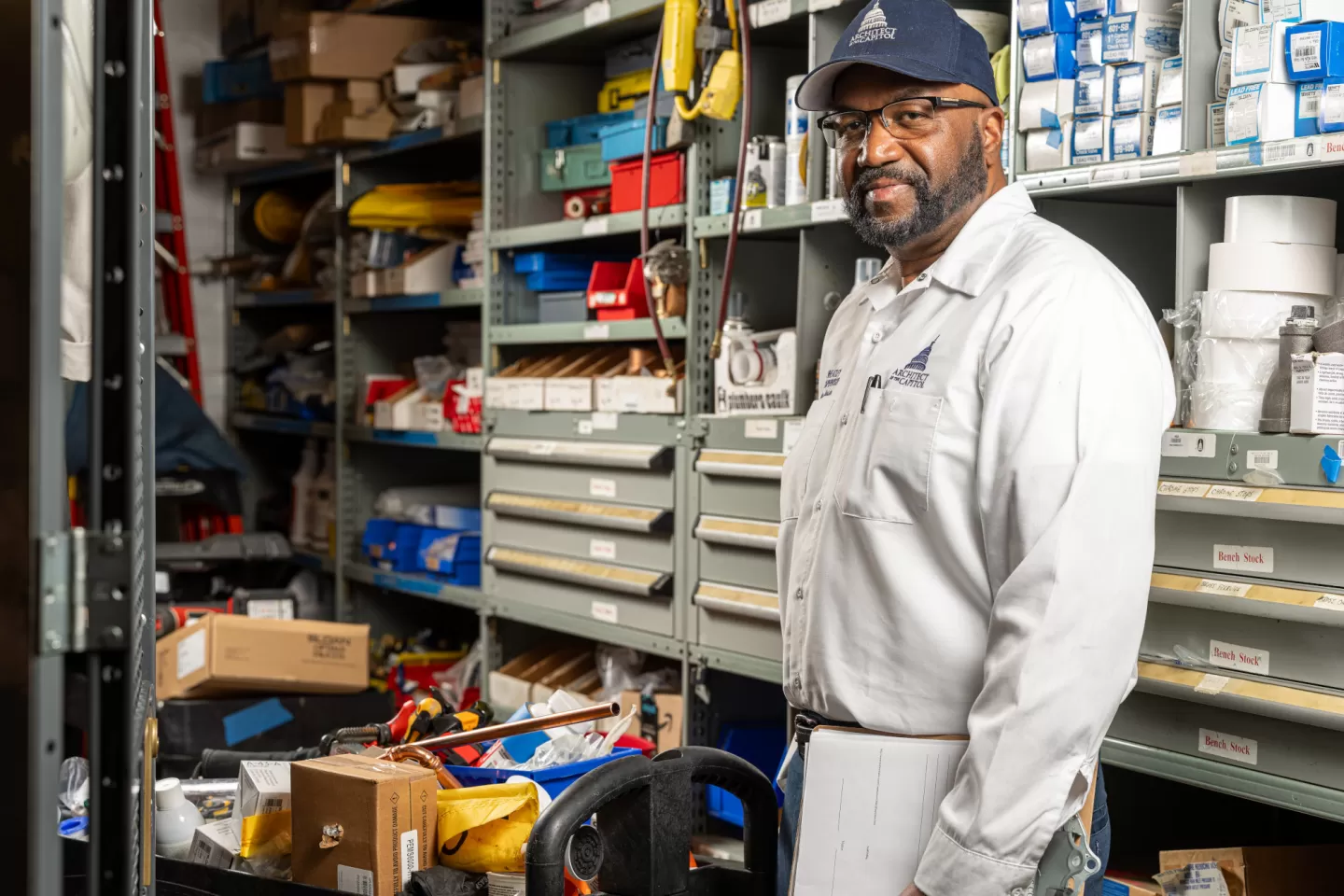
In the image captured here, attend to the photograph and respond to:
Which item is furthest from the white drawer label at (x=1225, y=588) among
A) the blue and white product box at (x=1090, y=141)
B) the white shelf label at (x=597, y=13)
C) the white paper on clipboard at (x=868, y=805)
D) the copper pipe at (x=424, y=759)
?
the white shelf label at (x=597, y=13)

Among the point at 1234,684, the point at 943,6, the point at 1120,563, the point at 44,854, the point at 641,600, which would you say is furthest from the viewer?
the point at 641,600

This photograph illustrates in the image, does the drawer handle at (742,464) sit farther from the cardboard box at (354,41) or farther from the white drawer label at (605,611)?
the cardboard box at (354,41)

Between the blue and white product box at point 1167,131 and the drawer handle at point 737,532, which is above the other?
the blue and white product box at point 1167,131

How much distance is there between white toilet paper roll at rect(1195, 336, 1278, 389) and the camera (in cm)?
227

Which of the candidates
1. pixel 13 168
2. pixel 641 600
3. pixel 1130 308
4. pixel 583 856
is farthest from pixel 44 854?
pixel 641 600

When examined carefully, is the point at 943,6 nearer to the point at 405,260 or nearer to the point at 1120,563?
the point at 1120,563

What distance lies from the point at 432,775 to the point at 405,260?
3023 millimetres

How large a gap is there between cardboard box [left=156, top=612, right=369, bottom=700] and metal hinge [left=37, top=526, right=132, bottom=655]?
9.15 feet

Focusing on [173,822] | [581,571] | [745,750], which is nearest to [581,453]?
[581,571]

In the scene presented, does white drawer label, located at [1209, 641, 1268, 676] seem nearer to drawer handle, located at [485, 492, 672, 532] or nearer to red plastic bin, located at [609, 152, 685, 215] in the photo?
drawer handle, located at [485, 492, 672, 532]

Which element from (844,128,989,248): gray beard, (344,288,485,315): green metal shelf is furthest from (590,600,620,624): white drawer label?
(844,128,989,248): gray beard

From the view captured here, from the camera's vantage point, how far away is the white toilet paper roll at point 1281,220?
226 centimetres

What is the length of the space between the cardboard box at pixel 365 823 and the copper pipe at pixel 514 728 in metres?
0.16

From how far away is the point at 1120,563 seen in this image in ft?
5.62
